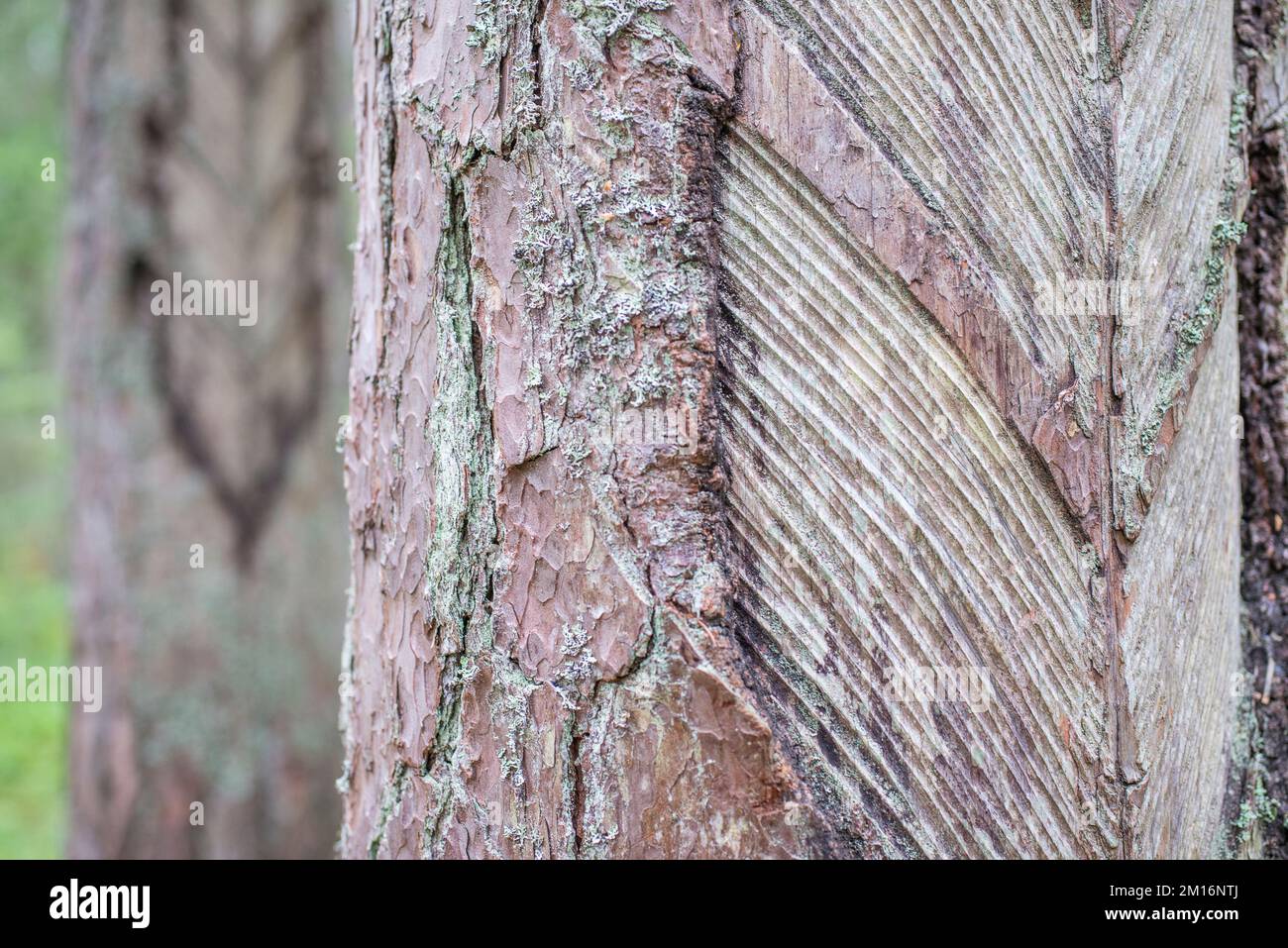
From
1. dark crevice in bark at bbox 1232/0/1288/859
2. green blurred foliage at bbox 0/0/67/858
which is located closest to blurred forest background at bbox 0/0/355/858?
green blurred foliage at bbox 0/0/67/858

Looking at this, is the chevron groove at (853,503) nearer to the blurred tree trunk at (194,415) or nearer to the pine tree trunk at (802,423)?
the pine tree trunk at (802,423)

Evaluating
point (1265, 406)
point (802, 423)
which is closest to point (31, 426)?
point (802, 423)

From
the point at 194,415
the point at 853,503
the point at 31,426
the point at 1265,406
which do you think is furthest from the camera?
the point at 31,426

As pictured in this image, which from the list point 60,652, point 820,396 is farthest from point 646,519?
point 60,652

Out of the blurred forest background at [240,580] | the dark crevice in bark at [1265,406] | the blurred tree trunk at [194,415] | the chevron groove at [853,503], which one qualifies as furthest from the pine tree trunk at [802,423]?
the blurred tree trunk at [194,415]

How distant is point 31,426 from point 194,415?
334 inches

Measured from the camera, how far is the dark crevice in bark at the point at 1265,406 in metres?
1.13

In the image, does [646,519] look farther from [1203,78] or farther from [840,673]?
[1203,78]

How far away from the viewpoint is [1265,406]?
1169 millimetres

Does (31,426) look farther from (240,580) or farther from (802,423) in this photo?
(802,423)

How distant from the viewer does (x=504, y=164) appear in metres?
0.87

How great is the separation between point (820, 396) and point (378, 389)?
54cm

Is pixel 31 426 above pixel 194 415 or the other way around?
above

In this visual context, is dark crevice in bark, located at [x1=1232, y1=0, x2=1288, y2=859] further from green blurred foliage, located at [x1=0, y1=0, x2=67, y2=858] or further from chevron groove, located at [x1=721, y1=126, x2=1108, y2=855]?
green blurred foliage, located at [x1=0, y1=0, x2=67, y2=858]
